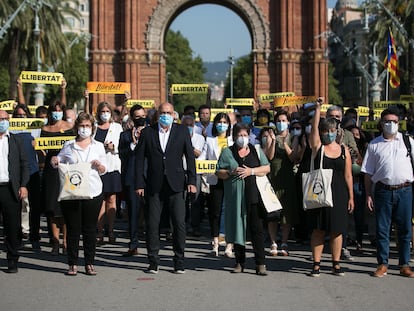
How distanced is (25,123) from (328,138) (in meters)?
6.08

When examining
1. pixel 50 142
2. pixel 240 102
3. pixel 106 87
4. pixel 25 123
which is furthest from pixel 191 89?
pixel 50 142

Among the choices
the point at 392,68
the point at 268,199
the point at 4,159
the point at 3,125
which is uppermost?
the point at 392,68

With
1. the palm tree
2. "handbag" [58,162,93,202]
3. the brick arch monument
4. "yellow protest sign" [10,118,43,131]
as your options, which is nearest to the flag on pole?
"yellow protest sign" [10,118,43,131]

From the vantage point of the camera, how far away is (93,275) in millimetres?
10453

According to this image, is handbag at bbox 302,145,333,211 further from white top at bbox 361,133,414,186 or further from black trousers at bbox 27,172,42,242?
black trousers at bbox 27,172,42,242

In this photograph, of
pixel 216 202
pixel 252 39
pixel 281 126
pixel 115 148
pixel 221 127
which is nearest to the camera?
pixel 221 127

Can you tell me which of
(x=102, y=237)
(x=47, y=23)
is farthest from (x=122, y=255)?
(x=47, y=23)

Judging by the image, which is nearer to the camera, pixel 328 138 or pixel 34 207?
pixel 328 138

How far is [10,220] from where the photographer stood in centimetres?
1079

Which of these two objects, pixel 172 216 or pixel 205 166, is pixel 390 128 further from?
pixel 205 166

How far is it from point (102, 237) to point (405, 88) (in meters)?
58.4

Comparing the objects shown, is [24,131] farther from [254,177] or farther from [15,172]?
[254,177]

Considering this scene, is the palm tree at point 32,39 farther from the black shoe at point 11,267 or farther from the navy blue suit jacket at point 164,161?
the black shoe at point 11,267

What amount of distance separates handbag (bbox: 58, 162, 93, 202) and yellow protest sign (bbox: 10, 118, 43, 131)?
3.44m
